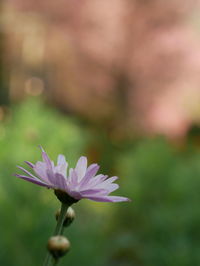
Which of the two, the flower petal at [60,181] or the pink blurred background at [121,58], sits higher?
A: the flower petal at [60,181]

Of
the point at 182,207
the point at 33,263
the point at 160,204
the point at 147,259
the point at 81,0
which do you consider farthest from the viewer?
the point at 81,0

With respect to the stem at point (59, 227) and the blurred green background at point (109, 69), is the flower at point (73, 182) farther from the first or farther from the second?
the blurred green background at point (109, 69)

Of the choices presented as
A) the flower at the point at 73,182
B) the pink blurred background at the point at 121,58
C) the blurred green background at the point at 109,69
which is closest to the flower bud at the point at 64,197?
the flower at the point at 73,182

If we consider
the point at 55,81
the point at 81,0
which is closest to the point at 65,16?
the point at 81,0

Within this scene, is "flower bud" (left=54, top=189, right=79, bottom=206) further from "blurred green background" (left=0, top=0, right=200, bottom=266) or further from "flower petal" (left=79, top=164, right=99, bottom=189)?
"blurred green background" (left=0, top=0, right=200, bottom=266)

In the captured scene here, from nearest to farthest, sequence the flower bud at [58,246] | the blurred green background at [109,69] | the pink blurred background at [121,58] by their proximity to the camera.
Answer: the flower bud at [58,246] < the blurred green background at [109,69] < the pink blurred background at [121,58]

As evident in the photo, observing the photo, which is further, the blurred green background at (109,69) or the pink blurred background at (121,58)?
the pink blurred background at (121,58)

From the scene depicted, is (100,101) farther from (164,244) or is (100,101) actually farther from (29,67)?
(164,244)

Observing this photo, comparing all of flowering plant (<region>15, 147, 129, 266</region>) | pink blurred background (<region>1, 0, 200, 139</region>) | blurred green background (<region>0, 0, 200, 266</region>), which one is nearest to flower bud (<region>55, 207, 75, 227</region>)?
flowering plant (<region>15, 147, 129, 266</region>)

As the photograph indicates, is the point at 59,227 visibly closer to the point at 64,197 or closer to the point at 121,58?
the point at 64,197
